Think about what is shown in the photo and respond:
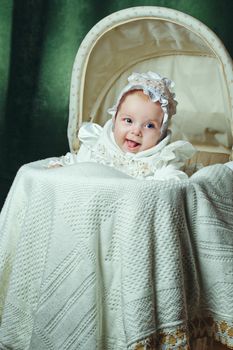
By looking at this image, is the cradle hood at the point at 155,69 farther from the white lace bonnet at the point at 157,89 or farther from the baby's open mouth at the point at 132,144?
the baby's open mouth at the point at 132,144

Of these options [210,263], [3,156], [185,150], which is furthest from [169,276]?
[3,156]

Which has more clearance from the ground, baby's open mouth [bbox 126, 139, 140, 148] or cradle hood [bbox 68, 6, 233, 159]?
cradle hood [bbox 68, 6, 233, 159]

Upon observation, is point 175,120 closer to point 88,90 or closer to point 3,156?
point 88,90

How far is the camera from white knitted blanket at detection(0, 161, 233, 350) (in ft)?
3.56

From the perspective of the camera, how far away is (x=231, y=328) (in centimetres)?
117

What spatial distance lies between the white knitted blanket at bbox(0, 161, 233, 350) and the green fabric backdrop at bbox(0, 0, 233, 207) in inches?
44.0

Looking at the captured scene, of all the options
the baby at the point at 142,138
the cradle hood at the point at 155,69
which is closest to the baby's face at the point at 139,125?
the baby at the point at 142,138

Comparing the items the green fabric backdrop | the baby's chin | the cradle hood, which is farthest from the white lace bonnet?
the green fabric backdrop

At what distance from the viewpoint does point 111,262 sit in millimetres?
1120

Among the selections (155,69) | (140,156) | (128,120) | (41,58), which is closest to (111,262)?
(140,156)

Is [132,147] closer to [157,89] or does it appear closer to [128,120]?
[128,120]

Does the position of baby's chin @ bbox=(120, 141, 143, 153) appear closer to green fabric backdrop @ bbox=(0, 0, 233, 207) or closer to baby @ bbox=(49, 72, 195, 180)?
baby @ bbox=(49, 72, 195, 180)

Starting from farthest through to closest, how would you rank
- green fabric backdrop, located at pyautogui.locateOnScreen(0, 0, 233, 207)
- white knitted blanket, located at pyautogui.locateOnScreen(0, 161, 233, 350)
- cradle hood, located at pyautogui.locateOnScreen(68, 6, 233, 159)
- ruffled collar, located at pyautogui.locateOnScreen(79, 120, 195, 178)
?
green fabric backdrop, located at pyautogui.locateOnScreen(0, 0, 233, 207), cradle hood, located at pyautogui.locateOnScreen(68, 6, 233, 159), ruffled collar, located at pyautogui.locateOnScreen(79, 120, 195, 178), white knitted blanket, located at pyautogui.locateOnScreen(0, 161, 233, 350)

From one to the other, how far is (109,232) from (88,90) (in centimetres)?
91
